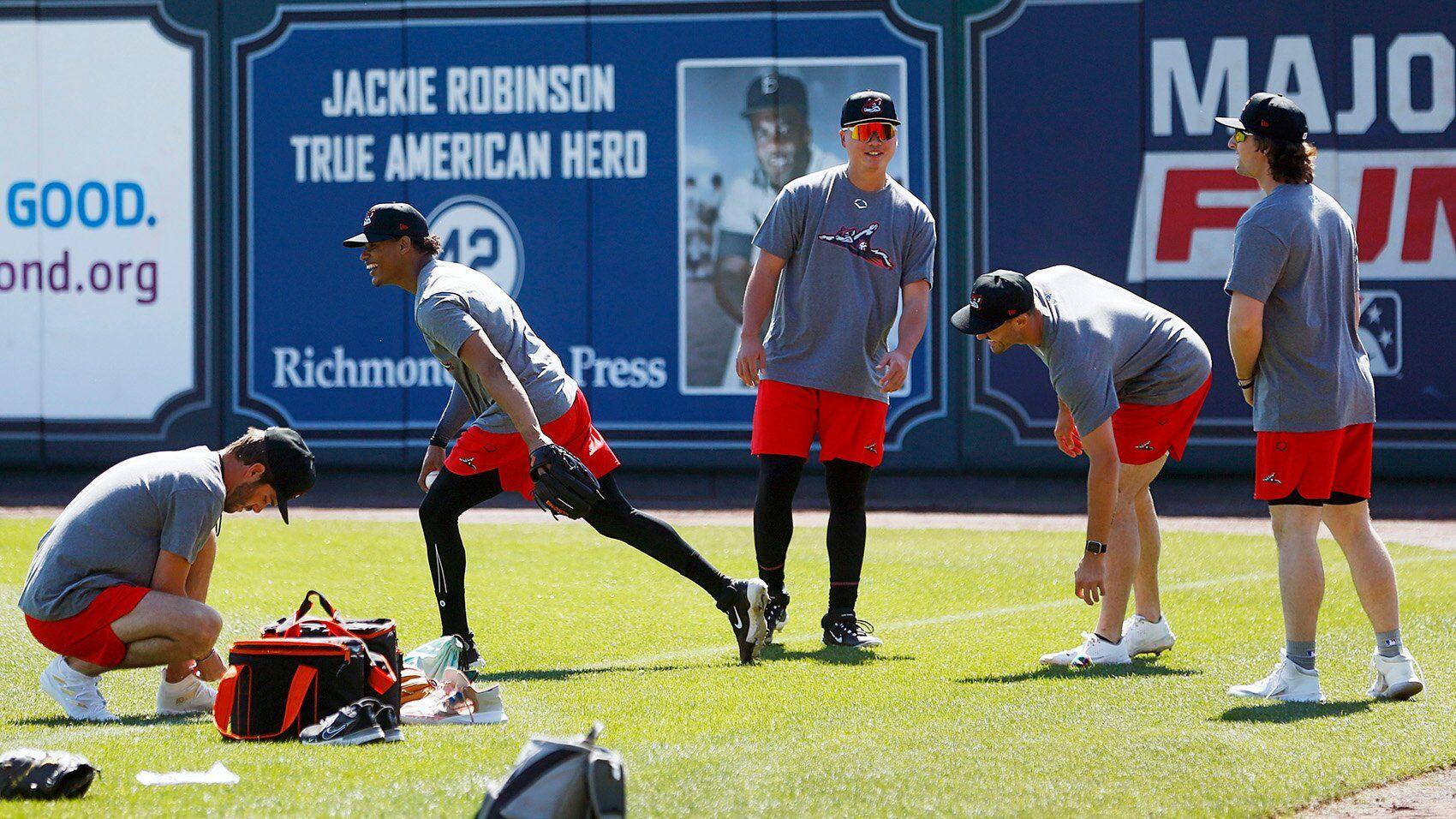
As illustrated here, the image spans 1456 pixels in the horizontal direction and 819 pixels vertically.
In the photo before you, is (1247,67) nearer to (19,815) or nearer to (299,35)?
(299,35)

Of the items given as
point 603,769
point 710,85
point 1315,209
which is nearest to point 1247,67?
point 710,85

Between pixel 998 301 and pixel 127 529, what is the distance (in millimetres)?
3010

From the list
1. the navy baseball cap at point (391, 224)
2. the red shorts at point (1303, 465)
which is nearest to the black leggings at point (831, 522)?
the navy baseball cap at point (391, 224)

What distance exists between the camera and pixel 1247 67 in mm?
14258

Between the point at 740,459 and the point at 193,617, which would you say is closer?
the point at 193,617

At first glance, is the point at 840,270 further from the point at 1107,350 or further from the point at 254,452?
the point at 254,452

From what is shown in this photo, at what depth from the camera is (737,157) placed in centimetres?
1480

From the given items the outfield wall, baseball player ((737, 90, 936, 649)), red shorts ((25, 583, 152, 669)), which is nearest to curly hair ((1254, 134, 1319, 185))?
baseball player ((737, 90, 936, 649))

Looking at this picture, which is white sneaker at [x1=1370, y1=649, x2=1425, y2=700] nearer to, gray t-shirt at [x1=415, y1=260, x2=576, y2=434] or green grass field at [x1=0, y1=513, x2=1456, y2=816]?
green grass field at [x1=0, y1=513, x2=1456, y2=816]

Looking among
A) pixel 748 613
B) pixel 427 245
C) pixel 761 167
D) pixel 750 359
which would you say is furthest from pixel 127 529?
pixel 761 167

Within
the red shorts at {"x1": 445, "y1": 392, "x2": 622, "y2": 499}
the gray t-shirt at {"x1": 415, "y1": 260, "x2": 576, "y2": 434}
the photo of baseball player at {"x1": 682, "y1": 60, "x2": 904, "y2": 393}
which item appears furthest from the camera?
the photo of baseball player at {"x1": 682, "y1": 60, "x2": 904, "y2": 393}

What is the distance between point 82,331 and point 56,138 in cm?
174

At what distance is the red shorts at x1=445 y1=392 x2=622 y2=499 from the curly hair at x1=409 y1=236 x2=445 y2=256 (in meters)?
0.70

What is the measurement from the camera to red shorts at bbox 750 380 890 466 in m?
7.05
